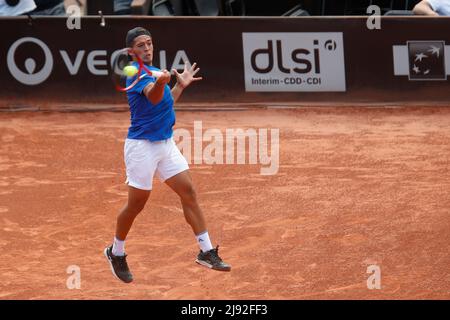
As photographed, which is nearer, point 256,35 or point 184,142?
point 184,142

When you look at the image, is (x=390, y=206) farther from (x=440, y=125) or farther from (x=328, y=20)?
(x=328, y=20)

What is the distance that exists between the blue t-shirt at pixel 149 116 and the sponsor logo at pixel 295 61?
6754 millimetres

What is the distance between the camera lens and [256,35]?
1500 cm

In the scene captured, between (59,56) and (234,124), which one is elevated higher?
(59,56)

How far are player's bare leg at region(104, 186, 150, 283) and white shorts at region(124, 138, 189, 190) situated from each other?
Result: 10 centimetres

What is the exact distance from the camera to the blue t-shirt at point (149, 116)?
8305mm

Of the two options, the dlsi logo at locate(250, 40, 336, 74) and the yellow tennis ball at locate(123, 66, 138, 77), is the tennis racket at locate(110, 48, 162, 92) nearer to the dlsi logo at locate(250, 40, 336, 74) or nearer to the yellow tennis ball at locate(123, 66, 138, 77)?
the yellow tennis ball at locate(123, 66, 138, 77)

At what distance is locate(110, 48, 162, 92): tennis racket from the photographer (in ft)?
26.7

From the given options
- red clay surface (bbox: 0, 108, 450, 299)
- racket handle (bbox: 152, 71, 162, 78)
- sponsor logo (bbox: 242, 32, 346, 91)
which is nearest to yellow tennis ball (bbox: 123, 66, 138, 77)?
racket handle (bbox: 152, 71, 162, 78)

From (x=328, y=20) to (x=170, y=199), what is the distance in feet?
15.8

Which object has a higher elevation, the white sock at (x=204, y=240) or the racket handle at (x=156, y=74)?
the racket handle at (x=156, y=74)

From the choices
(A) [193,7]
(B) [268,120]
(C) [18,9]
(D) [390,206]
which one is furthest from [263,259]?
(A) [193,7]

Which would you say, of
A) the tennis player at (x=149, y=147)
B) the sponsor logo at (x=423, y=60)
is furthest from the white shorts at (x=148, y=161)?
the sponsor logo at (x=423, y=60)

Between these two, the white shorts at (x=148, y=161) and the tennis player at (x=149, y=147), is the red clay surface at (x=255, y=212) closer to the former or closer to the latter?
the tennis player at (x=149, y=147)
